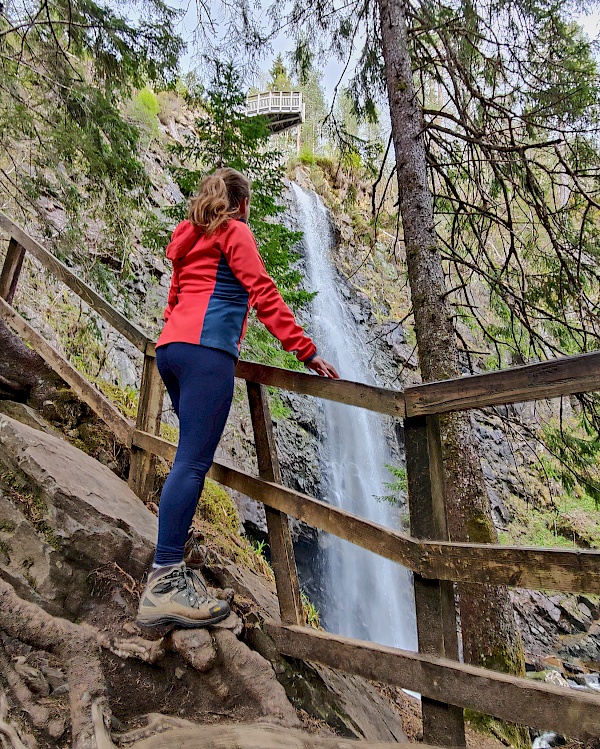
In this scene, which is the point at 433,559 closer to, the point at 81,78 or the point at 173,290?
the point at 173,290

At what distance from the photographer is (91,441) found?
159 inches

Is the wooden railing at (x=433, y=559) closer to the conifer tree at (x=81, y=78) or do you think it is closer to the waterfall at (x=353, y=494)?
the conifer tree at (x=81, y=78)

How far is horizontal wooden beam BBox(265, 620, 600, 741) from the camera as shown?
167 cm

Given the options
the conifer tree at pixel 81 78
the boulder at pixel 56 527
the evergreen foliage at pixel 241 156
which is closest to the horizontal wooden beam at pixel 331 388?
the boulder at pixel 56 527

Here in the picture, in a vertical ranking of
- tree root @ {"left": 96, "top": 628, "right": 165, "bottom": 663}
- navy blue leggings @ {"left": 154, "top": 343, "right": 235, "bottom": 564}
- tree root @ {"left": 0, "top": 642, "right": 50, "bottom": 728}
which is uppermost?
navy blue leggings @ {"left": 154, "top": 343, "right": 235, "bottom": 564}

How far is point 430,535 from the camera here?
2057mm

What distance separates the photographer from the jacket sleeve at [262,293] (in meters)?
2.23

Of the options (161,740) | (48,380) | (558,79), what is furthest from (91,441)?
(558,79)

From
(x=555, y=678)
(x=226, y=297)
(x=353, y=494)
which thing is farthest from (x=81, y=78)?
(x=555, y=678)

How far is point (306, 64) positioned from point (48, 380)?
5138mm

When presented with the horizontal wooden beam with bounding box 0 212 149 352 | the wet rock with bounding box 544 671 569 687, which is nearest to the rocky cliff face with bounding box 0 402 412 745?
the horizontal wooden beam with bounding box 0 212 149 352

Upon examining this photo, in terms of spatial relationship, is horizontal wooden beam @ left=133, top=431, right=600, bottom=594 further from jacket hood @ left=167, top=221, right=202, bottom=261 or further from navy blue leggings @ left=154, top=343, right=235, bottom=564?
jacket hood @ left=167, top=221, right=202, bottom=261

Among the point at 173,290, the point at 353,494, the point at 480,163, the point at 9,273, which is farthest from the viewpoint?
the point at 353,494

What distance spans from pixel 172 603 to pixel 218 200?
1.80 metres
